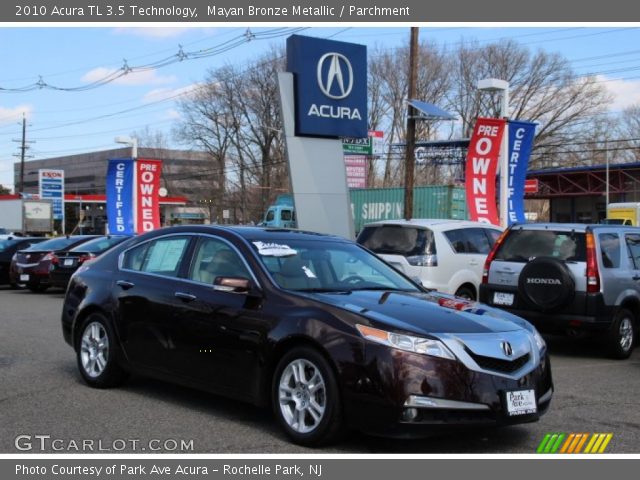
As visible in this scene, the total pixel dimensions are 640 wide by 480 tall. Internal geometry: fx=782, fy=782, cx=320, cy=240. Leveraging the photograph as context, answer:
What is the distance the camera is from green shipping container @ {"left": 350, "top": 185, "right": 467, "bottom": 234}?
32719mm

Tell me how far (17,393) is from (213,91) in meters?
60.1

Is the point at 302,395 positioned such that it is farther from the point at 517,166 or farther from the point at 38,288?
the point at 38,288

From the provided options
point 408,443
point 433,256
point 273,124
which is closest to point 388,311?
point 408,443

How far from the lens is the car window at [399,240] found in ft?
40.1

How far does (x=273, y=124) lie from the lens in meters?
65.4

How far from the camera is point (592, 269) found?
9.96m

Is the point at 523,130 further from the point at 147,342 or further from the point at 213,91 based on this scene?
the point at 213,91

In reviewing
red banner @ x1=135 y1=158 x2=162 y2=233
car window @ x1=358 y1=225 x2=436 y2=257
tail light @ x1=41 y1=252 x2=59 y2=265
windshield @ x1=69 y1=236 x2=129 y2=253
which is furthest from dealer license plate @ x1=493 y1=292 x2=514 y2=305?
red banner @ x1=135 y1=158 x2=162 y2=233

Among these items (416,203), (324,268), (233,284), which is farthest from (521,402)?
(416,203)

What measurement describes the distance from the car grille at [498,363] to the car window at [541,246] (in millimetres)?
4965

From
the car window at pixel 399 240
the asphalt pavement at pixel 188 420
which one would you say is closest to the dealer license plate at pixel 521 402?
the asphalt pavement at pixel 188 420

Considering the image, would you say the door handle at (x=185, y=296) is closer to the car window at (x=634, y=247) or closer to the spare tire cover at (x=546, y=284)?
the spare tire cover at (x=546, y=284)

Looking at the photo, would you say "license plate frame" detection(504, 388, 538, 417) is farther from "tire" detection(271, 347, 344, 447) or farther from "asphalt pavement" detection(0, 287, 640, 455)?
"tire" detection(271, 347, 344, 447)

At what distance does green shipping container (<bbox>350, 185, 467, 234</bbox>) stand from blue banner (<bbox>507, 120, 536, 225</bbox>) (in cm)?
1151
